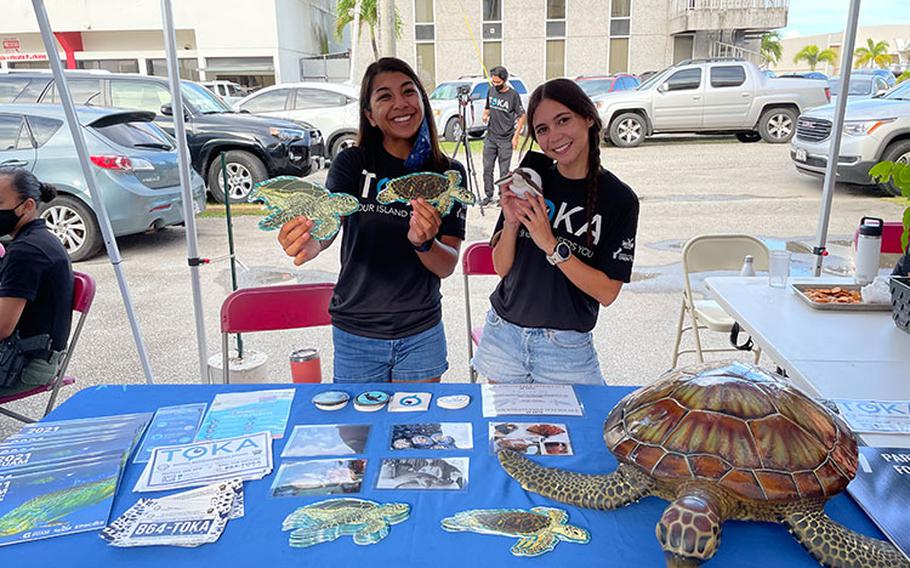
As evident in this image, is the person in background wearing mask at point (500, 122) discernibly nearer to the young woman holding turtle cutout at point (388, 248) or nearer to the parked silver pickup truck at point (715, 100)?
the parked silver pickup truck at point (715, 100)

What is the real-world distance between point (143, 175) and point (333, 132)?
4.97 metres

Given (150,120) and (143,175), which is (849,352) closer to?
(143,175)

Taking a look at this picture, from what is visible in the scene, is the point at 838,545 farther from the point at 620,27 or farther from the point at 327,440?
the point at 620,27

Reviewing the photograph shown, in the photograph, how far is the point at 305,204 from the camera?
205 cm

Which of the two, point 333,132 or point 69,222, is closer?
point 69,222

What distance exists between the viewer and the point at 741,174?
10.4 m

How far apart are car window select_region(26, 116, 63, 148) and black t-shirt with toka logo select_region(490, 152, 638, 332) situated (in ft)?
18.7

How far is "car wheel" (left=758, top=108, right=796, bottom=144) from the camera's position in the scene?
12977 mm

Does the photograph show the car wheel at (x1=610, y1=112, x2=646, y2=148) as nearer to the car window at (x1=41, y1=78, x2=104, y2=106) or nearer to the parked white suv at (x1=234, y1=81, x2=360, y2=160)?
the parked white suv at (x1=234, y1=81, x2=360, y2=160)

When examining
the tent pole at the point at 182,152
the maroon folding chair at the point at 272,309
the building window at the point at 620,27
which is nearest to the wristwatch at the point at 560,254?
the maroon folding chair at the point at 272,309

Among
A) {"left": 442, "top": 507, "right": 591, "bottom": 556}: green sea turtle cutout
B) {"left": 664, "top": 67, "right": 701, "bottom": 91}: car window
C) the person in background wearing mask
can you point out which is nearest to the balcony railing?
{"left": 664, "top": 67, "right": 701, "bottom": 91}: car window

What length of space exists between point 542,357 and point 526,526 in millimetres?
806

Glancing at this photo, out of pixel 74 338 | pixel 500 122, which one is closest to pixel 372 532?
pixel 74 338

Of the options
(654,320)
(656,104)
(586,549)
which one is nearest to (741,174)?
(656,104)
